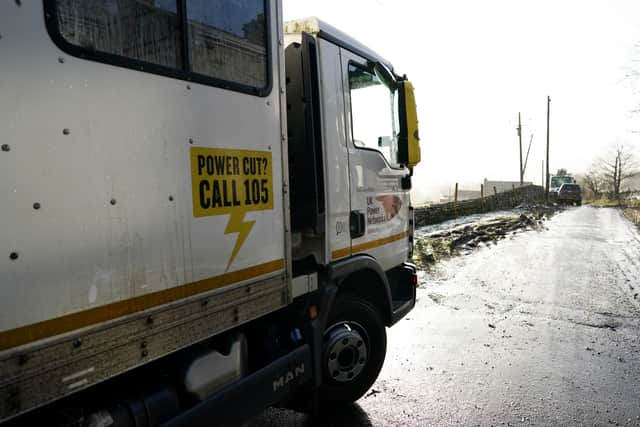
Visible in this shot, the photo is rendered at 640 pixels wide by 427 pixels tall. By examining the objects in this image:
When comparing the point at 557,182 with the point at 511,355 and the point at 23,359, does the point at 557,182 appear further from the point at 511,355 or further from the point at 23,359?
the point at 23,359

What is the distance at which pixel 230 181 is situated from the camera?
214cm

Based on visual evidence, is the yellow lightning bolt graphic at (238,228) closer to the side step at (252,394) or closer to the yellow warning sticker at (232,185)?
the yellow warning sticker at (232,185)

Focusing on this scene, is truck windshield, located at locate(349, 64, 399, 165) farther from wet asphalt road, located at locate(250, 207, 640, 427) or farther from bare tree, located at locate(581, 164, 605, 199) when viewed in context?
bare tree, located at locate(581, 164, 605, 199)

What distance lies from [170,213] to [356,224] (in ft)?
5.62

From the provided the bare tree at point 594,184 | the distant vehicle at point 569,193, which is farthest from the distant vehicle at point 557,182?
the bare tree at point 594,184

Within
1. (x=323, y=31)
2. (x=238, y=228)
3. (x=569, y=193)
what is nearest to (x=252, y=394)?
(x=238, y=228)

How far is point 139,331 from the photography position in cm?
172

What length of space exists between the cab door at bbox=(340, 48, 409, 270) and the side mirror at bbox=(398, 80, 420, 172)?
0.07 metres

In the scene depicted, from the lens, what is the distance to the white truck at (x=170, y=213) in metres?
1.40

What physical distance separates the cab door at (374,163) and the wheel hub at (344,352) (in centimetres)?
58

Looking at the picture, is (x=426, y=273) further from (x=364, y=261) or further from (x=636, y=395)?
(x=364, y=261)

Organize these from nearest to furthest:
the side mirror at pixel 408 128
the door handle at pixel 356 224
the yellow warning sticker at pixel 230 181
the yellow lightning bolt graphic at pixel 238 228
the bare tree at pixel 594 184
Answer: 1. the yellow warning sticker at pixel 230 181
2. the yellow lightning bolt graphic at pixel 238 228
3. the door handle at pixel 356 224
4. the side mirror at pixel 408 128
5. the bare tree at pixel 594 184

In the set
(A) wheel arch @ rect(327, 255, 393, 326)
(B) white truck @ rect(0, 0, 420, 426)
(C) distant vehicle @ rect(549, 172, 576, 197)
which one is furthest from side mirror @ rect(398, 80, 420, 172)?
(C) distant vehicle @ rect(549, 172, 576, 197)

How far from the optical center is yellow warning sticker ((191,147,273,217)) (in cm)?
197
